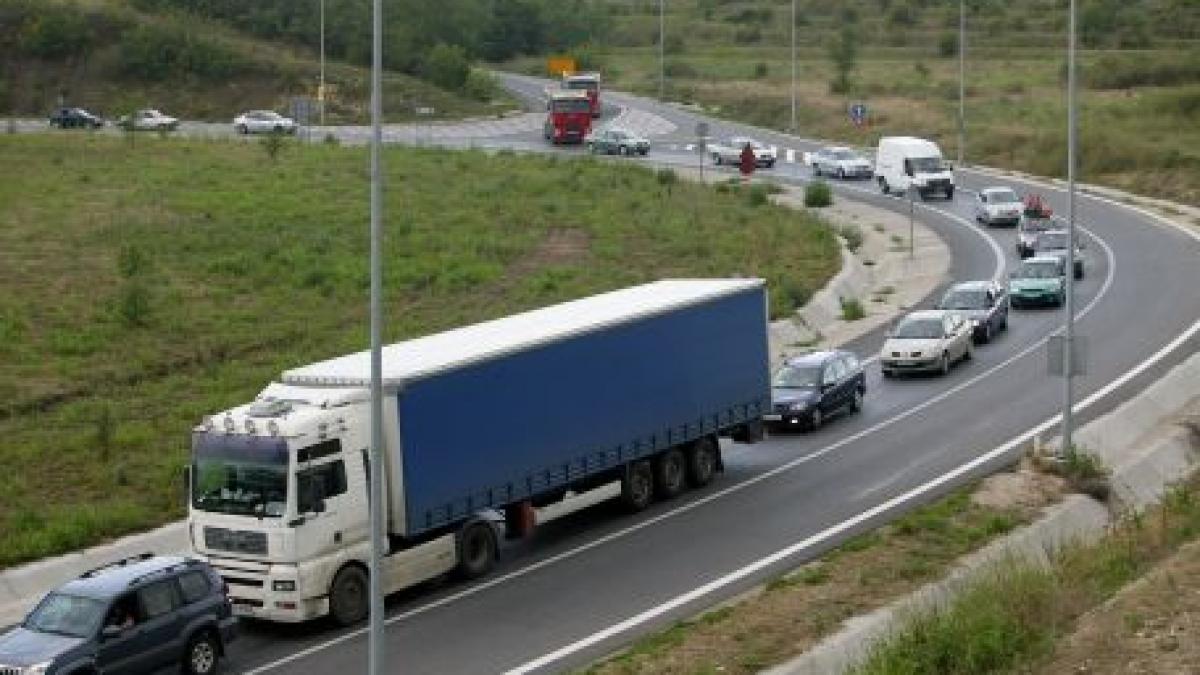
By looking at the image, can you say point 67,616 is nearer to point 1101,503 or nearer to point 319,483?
point 319,483

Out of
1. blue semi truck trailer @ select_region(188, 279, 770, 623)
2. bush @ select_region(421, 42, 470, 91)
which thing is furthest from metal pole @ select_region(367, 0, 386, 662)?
bush @ select_region(421, 42, 470, 91)

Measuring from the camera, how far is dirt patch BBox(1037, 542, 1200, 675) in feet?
63.2

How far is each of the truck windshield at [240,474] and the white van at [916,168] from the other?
53.2m

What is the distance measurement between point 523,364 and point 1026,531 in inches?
330

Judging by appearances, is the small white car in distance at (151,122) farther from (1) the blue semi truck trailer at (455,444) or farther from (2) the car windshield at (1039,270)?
(1) the blue semi truck trailer at (455,444)

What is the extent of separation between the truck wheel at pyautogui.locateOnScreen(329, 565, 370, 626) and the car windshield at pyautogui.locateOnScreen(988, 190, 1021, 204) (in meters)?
46.5

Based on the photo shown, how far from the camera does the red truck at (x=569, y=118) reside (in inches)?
3696

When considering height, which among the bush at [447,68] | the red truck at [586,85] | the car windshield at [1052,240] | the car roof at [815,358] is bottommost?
the car roof at [815,358]

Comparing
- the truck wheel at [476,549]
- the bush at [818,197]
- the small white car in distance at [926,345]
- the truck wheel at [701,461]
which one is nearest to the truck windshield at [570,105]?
the bush at [818,197]

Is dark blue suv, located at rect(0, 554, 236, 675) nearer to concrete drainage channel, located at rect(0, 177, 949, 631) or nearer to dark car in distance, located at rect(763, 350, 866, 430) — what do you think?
concrete drainage channel, located at rect(0, 177, 949, 631)

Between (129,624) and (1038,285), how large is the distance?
33.7 meters

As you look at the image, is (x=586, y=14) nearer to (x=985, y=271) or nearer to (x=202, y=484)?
(x=985, y=271)

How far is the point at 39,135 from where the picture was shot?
3024 inches

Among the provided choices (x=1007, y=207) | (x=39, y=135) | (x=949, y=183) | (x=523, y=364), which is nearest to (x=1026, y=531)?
(x=523, y=364)
